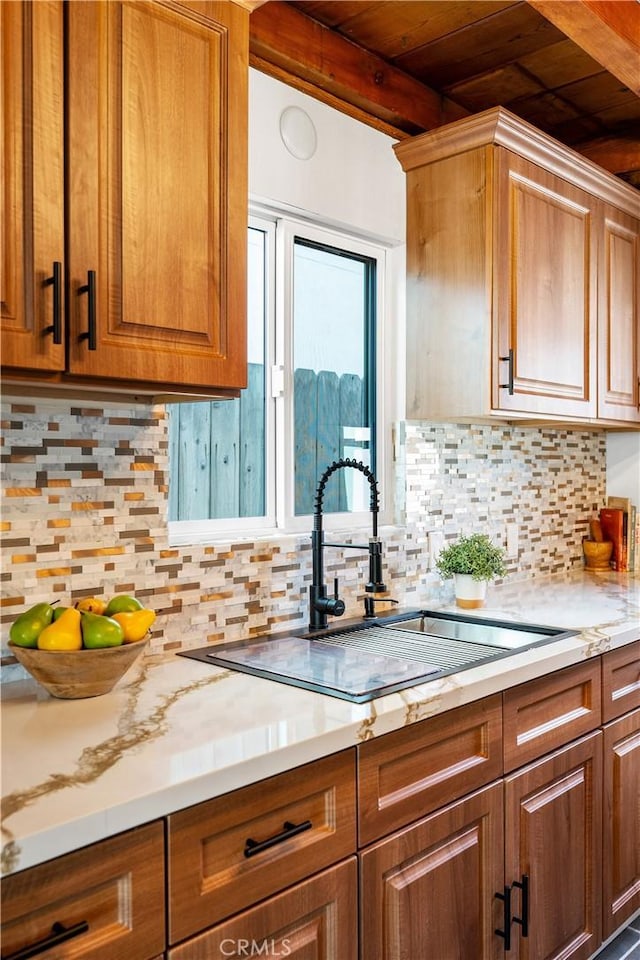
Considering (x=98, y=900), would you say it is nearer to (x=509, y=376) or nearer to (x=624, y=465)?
(x=509, y=376)

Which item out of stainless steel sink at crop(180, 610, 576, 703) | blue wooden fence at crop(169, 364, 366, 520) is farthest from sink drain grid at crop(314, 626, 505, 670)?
blue wooden fence at crop(169, 364, 366, 520)

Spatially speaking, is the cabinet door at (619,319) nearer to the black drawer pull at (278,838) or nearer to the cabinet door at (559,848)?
the cabinet door at (559,848)

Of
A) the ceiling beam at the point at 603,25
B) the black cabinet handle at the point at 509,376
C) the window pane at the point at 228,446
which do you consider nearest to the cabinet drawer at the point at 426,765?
the window pane at the point at 228,446

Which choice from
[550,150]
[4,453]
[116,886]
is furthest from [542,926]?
[550,150]

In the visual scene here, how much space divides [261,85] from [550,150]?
0.94m

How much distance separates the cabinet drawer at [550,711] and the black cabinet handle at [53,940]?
1028 millimetres

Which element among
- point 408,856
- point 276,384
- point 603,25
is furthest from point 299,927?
point 603,25

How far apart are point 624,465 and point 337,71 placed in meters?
2.08

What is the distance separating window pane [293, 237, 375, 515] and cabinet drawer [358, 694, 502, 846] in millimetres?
886

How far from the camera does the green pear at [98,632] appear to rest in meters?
1.38

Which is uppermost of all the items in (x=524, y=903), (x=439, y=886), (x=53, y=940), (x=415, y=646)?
(x=415, y=646)

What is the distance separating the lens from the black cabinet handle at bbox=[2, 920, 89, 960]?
95 cm

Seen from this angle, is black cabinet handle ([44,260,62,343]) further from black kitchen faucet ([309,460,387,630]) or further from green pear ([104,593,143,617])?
black kitchen faucet ([309,460,387,630])

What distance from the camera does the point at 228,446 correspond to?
2.15 m
